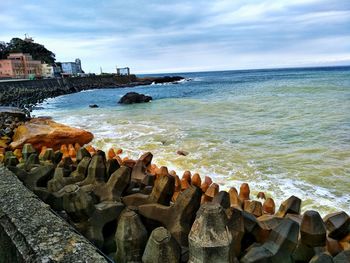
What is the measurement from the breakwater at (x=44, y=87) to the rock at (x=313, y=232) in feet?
70.3

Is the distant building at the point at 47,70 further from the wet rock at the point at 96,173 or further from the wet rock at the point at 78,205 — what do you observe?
the wet rock at the point at 78,205

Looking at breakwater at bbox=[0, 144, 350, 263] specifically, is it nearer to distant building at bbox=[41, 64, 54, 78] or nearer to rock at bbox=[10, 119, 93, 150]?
rock at bbox=[10, 119, 93, 150]

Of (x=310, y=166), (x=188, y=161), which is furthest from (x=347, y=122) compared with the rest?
(x=188, y=161)

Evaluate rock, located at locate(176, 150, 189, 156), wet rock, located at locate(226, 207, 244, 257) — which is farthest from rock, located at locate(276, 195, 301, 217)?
rock, located at locate(176, 150, 189, 156)

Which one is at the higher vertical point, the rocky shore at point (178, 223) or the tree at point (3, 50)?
the tree at point (3, 50)

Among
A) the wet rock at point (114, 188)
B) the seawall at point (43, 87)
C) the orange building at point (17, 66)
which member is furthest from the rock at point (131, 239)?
the orange building at point (17, 66)

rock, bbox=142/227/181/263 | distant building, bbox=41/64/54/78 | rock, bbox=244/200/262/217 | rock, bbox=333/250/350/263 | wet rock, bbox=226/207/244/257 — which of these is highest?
distant building, bbox=41/64/54/78

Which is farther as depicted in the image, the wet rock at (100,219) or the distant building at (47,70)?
the distant building at (47,70)

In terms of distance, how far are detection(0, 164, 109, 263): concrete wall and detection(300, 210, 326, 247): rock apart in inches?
61.5

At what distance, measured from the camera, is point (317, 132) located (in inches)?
383

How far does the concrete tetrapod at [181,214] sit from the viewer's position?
108 inches

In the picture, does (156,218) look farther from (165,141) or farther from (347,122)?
(347,122)

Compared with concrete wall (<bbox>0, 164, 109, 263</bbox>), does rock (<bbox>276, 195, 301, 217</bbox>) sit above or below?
below

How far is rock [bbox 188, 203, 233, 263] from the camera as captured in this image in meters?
1.81
